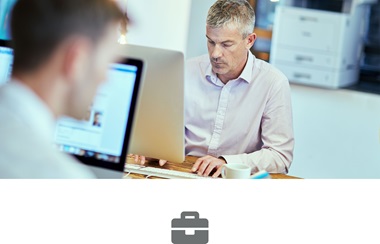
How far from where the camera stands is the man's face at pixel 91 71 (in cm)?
89

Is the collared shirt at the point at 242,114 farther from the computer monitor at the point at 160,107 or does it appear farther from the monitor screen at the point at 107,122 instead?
the monitor screen at the point at 107,122

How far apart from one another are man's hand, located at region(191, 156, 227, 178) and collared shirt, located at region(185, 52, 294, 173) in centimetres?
20

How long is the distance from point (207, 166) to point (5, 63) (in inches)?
18.9

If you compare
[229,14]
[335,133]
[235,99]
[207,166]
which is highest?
[229,14]

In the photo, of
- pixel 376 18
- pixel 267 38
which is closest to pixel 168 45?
pixel 267 38

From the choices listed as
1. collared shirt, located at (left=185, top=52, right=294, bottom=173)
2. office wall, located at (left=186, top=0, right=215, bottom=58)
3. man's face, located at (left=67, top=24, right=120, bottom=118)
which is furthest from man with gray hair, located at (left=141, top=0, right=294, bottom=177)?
office wall, located at (left=186, top=0, right=215, bottom=58)

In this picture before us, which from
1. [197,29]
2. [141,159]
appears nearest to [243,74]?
[141,159]

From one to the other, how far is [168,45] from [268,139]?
1.89 m

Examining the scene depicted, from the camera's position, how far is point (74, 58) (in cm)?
88

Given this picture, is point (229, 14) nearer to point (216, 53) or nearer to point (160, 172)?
point (216, 53)

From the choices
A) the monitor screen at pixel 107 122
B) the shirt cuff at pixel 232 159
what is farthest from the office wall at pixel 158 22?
the monitor screen at pixel 107 122

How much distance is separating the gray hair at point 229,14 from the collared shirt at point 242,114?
11 cm

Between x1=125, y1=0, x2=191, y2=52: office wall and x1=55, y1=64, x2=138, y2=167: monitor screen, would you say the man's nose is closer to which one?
x1=55, y1=64, x2=138, y2=167: monitor screen
